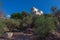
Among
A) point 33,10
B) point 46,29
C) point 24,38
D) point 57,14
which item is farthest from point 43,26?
point 33,10

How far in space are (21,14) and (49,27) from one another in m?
29.5

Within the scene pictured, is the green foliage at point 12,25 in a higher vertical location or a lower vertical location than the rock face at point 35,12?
lower

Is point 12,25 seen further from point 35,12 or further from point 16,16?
point 35,12

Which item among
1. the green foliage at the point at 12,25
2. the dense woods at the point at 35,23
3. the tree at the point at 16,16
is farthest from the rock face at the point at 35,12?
the green foliage at the point at 12,25

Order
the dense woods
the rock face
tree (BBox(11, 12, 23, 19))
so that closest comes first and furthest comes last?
the dense woods
tree (BBox(11, 12, 23, 19))
the rock face

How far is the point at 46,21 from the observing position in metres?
35.2

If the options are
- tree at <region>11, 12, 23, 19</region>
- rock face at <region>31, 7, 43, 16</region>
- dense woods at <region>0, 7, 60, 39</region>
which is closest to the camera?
dense woods at <region>0, 7, 60, 39</region>

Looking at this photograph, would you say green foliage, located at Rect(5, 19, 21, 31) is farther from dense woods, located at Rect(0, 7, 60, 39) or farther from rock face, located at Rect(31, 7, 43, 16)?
rock face, located at Rect(31, 7, 43, 16)

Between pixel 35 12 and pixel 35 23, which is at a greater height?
pixel 35 12

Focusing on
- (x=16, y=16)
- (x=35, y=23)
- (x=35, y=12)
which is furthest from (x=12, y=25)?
(x=35, y=12)

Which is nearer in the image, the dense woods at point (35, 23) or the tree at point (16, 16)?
the dense woods at point (35, 23)

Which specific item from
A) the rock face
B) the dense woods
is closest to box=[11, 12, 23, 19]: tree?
the dense woods

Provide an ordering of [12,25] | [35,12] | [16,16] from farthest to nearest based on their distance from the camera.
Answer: [35,12] < [16,16] < [12,25]

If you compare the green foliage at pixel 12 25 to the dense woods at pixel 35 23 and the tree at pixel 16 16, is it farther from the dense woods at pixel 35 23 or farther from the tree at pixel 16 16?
the tree at pixel 16 16
